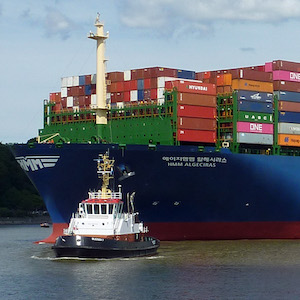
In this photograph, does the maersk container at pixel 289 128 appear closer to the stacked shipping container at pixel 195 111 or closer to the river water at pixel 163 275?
the stacked shipping container at pixel 195 111

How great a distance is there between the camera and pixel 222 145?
6062cm

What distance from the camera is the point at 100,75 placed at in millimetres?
59594

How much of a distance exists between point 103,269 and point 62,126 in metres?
24.8

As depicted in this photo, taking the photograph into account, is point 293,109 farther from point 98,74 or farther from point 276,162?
point 98,74

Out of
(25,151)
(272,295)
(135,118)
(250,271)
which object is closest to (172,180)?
(135,118)

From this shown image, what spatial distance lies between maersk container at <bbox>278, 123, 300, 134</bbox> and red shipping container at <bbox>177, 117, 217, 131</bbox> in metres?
6.33

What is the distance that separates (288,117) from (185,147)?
11.3m

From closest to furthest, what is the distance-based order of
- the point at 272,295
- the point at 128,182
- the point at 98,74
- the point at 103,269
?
the point at 272,295
the point at 103,269
the point at 128,182
the point at 98,74

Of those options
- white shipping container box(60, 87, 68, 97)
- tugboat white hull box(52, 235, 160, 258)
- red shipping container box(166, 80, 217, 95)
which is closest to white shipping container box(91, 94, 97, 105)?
white shipping container box(60, 87, 68, 97)

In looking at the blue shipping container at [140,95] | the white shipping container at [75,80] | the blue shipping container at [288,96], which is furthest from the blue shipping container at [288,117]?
the white shipping container at [75,80]

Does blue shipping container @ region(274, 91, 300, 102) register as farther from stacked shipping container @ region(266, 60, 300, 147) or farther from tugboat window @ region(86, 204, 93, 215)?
tugboat window @ region(86, 204, 93, 215)

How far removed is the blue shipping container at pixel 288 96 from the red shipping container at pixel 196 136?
7.56m

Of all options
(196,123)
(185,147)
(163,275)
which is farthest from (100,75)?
(163,275)

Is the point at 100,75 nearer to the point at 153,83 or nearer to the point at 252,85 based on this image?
the point at 153,83
